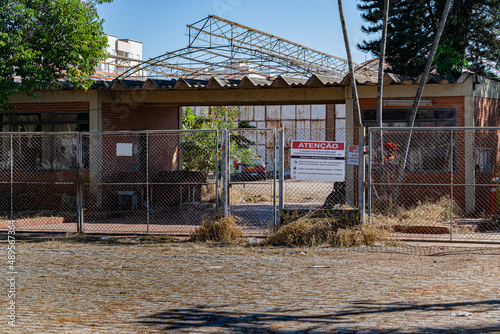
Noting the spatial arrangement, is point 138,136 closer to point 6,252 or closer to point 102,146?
point 102,146

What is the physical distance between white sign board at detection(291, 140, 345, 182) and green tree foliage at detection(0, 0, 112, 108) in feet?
20.9

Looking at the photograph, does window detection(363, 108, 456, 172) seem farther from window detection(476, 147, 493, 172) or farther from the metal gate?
the metal gate

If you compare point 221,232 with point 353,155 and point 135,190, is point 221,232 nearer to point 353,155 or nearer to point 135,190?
point 353,155

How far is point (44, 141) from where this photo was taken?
55.7ft

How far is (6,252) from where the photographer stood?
984 cm

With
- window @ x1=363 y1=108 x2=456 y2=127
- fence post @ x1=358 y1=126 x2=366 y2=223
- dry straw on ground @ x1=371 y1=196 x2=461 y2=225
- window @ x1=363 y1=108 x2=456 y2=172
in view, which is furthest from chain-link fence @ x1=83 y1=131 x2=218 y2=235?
window @ x1=363 y1=108 x2=456 y2=172

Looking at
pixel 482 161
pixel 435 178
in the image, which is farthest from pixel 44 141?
pixel 482 161

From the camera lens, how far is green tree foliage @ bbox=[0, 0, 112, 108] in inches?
521

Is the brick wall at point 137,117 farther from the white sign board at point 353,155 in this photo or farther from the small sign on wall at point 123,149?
the white sign board at point 353,155

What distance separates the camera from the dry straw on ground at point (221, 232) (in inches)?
425

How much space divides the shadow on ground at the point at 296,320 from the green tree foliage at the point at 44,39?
9.33 m

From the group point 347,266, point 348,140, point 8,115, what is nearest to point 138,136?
point 8,115

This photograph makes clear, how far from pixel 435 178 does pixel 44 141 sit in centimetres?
1132

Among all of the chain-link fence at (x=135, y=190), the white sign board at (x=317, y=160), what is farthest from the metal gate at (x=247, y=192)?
the chain-link fence at (x=135, y=190)
